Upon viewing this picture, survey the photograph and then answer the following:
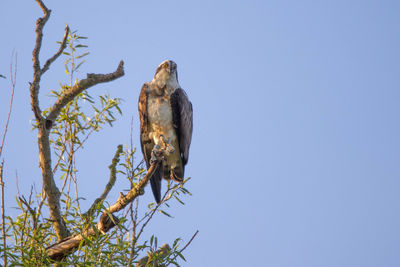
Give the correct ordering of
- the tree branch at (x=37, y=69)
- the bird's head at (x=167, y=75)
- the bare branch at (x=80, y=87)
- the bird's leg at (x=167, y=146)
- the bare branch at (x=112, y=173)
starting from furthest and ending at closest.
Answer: the bird's head at (x=167, y=75) < the bird's leg at (x=167, y=146) < the bare branch at (x=112, y=173) < the bare branch at (x=80, y=87) < the tree branch at (x=37, y=69)

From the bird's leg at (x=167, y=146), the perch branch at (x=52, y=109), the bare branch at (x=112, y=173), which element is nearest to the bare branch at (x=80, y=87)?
the perch branch at (x=52, y=109)

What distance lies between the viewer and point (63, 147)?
19.5ft

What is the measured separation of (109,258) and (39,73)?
1.97 meters

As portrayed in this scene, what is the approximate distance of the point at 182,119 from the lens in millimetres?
7617

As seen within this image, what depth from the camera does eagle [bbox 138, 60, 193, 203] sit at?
24.8ft

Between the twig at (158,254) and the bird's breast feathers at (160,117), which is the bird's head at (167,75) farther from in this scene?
the twig at (158,254)

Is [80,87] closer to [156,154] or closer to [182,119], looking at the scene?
[156,154]

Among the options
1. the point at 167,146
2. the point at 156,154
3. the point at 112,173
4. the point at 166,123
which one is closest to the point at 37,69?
the point at 112,173

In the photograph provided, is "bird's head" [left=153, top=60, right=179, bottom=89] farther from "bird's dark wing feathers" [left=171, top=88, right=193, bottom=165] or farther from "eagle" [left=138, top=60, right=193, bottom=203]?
"bird's dark wing feathers" [left=171, top=88, right=193, bottom=165]

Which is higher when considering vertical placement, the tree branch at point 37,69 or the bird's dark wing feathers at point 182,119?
the bird's dark wing feathers at point 182,119

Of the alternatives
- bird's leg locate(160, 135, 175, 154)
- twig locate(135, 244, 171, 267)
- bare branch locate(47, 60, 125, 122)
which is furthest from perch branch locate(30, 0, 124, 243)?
bird's leg locate(160, 135, 175, 154)

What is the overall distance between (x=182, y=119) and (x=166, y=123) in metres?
0.24

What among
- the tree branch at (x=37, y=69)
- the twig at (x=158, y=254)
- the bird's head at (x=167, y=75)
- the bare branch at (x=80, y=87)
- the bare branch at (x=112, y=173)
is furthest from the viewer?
the bird's head at (x=167, y=75)

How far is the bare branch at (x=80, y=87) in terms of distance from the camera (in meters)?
5.38
